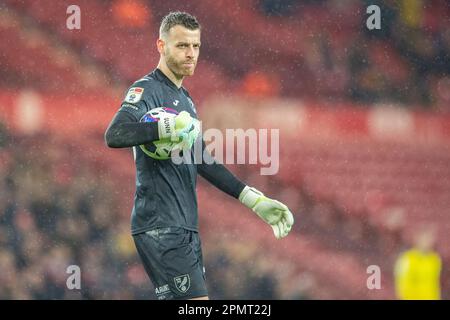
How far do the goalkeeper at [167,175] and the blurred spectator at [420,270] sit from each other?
18.4ft

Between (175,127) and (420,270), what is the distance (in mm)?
6206

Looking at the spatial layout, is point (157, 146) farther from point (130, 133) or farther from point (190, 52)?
point (190, 52)

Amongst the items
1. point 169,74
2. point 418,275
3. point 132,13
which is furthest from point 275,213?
point 132,13

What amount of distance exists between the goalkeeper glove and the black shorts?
0.45m

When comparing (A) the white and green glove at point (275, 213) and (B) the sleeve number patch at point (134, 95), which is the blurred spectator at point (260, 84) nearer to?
(A) the white and green glove at point (275, 213)

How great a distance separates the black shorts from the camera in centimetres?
387

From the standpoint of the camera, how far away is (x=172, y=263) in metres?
3.88

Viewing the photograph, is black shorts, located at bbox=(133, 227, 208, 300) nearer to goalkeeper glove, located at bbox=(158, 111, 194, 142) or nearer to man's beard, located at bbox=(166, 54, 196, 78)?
goalkeeper glove, located at bbox=(158, 111, 194, 142)

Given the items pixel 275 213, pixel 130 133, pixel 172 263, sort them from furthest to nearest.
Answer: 1. pixel 275 213
2. pixel 172 263
3. pixel 130 133

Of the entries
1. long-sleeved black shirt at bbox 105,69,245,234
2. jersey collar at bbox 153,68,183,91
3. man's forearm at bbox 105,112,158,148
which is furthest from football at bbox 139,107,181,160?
jersey collar at bbox 153,68,183,91

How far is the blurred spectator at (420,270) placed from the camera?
919 centimetres

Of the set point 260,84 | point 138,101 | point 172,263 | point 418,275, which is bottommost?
point 418,275

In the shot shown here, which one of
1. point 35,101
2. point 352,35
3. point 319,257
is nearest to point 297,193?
point 319,257

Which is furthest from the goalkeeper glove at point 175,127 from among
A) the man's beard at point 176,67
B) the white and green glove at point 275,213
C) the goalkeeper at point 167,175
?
the white and green glove at point 275,213
